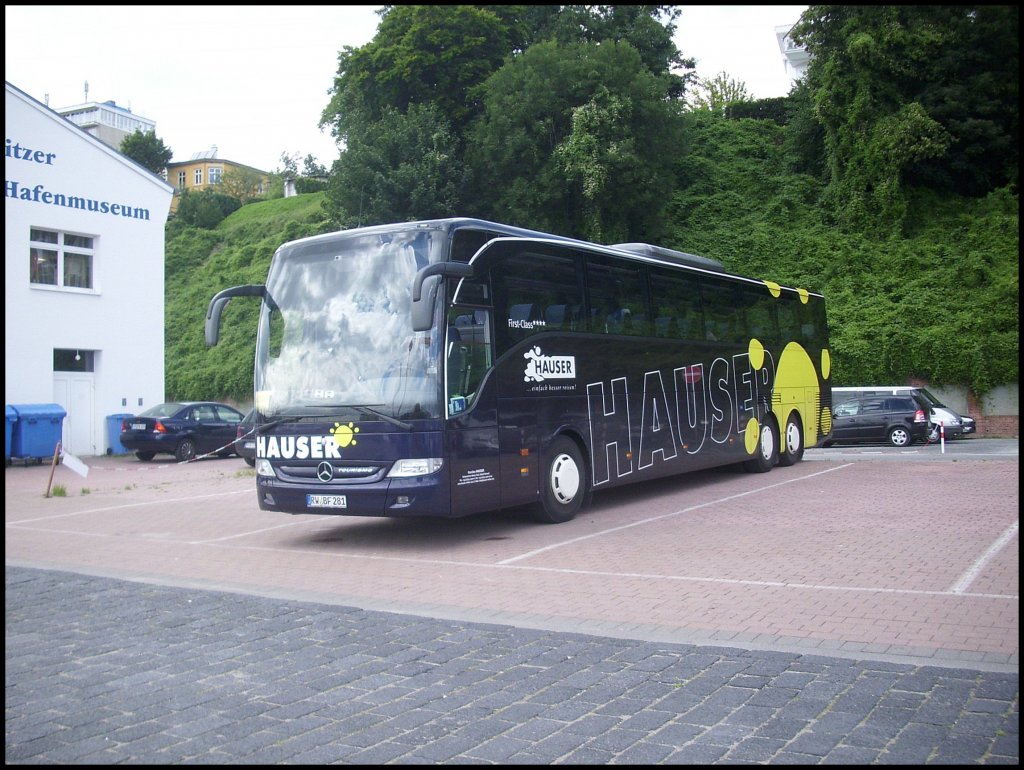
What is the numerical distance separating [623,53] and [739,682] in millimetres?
35071

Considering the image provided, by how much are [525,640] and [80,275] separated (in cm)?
2651

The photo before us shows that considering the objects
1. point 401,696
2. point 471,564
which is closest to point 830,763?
point 401,696

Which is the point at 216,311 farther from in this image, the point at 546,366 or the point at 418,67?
the point at 418,67

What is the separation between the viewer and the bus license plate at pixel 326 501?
34.4 feet

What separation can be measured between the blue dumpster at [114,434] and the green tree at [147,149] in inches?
2022

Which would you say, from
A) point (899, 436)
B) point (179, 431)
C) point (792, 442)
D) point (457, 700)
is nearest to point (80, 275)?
point (179, 431)

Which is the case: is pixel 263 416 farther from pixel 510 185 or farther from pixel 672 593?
pixel 510 185

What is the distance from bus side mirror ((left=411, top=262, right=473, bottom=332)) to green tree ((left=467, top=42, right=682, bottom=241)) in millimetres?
25627

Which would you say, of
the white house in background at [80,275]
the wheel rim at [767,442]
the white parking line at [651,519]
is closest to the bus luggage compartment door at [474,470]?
the white parking line at [651,519]

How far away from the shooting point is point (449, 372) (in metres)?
10.4

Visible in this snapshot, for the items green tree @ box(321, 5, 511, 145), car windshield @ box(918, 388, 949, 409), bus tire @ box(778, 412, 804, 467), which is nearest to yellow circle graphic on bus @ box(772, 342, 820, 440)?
bus tire @ box(778, 412, 804, 467)

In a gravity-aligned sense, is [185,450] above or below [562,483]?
below

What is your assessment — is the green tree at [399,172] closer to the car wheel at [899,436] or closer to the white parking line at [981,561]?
the car wheel at [899,436]

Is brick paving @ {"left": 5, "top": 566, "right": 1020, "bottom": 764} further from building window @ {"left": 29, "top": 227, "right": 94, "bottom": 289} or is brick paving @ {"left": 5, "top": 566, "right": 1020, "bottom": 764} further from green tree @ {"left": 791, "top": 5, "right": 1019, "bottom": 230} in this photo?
green tree @ {"left": 791, "top": 5, "right": 1019, "bottom": 230}
